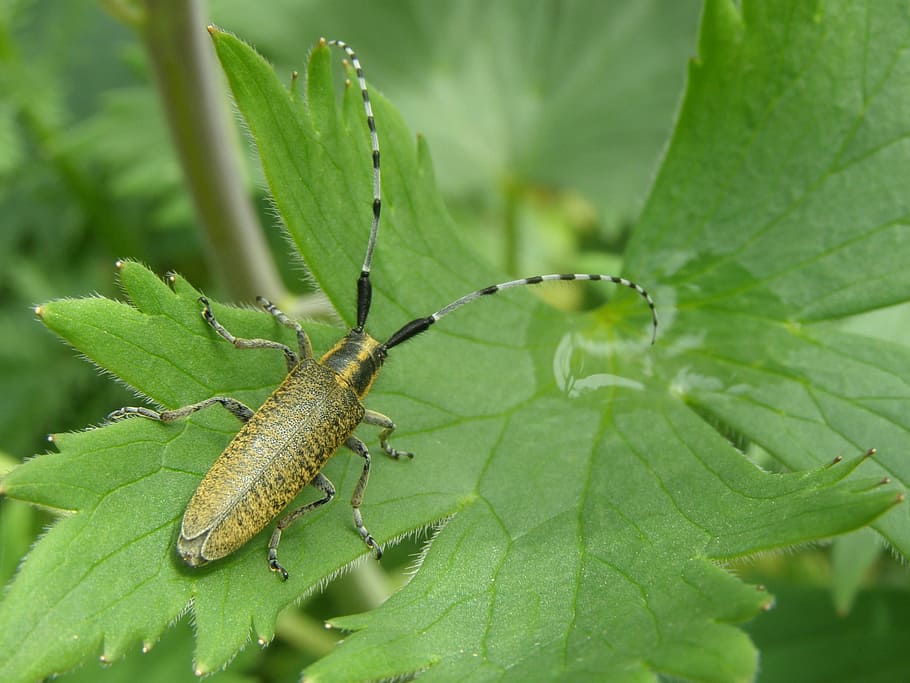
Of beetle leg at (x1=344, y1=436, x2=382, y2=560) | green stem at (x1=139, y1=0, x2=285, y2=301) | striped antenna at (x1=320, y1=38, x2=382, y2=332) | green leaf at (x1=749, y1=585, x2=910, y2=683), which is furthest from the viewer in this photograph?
green leaf at (x1=749, y1=585, x2=910, y2=683)

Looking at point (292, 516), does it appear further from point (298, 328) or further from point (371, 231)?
point (371, 231)

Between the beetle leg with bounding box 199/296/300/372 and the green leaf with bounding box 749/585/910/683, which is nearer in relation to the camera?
the beetle leg with bounding box 199/296/300/372

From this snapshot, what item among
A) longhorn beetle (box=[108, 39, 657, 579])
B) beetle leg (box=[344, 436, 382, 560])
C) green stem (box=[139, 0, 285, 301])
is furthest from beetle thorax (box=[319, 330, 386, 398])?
green stem (box=[139, 0, 285, 301])

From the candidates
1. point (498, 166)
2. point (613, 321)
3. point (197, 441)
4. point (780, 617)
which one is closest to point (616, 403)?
point (613, 321)

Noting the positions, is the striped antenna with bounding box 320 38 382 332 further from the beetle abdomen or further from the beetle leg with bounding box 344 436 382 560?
the beetle leg with bounding box 344 436 382 560

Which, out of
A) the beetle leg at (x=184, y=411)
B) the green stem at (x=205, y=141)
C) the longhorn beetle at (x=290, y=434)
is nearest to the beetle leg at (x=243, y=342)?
the longhorn beetle at (x=290, y=434)

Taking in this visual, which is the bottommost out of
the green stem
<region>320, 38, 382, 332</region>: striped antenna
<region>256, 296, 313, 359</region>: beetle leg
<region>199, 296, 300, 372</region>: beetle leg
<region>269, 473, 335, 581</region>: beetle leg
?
<region>269, 473, 335, 581</region>: beetle leg

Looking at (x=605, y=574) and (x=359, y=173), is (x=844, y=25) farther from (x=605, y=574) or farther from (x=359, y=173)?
(x=605, y=574)

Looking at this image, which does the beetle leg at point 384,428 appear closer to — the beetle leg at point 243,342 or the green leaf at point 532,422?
the green leaf at point 532,422

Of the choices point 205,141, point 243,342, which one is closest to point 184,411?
point 243,342
